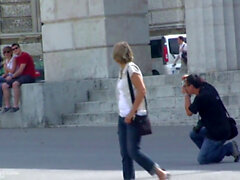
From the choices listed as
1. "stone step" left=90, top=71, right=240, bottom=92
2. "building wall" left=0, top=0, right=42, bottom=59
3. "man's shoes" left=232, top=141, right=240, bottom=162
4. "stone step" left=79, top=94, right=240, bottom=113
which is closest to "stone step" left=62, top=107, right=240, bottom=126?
"stone step" left=79, top=94, right=240, bottom=113

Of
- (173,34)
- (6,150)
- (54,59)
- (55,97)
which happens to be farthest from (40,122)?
(173,34)

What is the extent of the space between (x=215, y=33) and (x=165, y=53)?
1366 centimetres

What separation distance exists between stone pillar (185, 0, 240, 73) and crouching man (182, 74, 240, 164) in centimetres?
572

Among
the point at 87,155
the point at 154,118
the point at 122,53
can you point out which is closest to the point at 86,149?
the point at 87,155

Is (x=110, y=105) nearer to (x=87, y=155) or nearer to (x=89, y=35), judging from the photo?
(x=89, y=35)

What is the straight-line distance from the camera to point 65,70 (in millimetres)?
21109

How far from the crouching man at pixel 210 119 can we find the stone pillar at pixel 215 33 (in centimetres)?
572

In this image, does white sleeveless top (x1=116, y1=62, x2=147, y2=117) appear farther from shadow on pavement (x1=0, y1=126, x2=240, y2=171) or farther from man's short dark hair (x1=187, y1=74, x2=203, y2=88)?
man's short dark hair (x1=187, y1=74, x2=203, y2=88)

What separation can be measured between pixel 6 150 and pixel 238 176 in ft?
17.8

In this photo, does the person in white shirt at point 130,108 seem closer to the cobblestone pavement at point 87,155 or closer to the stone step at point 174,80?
the cobblestone pavement at point 87,155

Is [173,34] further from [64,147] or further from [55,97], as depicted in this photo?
[64,147]

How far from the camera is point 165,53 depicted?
32906mm

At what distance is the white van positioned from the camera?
3291cm

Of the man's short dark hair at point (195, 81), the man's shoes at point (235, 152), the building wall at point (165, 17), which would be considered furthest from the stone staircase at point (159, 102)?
the building wall at point (165, 17)
